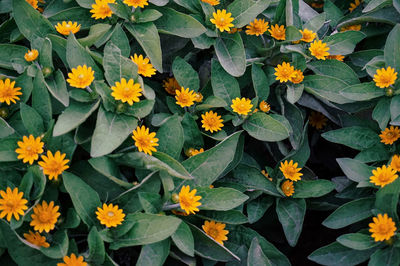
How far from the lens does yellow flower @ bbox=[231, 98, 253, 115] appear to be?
6.39ft

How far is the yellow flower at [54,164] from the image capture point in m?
1.59

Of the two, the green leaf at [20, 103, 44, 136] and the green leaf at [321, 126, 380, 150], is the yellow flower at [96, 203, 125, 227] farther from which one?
the green leaf at [321, 126, 380, 150]

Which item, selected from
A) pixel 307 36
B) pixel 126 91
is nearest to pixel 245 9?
pixel 307 36

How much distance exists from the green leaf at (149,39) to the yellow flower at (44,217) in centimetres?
68

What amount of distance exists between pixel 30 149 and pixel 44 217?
0.76ft

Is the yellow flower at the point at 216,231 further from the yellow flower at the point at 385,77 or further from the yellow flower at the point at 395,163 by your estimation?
the yellow flower at the point at 385,77

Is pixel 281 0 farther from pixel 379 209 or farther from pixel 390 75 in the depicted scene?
pixel 379 209

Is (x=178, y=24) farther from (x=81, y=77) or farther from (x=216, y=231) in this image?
(x=216, y=231)

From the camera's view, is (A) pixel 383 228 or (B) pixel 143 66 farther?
(B) pixel 143 66

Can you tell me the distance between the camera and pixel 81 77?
1.69 metres

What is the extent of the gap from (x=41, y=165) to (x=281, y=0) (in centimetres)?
123

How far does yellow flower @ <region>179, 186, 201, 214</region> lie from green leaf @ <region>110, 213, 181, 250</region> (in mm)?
91

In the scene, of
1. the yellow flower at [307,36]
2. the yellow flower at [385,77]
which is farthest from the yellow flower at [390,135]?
the yellow flower at [307,36]

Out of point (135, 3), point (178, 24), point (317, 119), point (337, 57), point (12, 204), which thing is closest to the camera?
point (12, 204)
